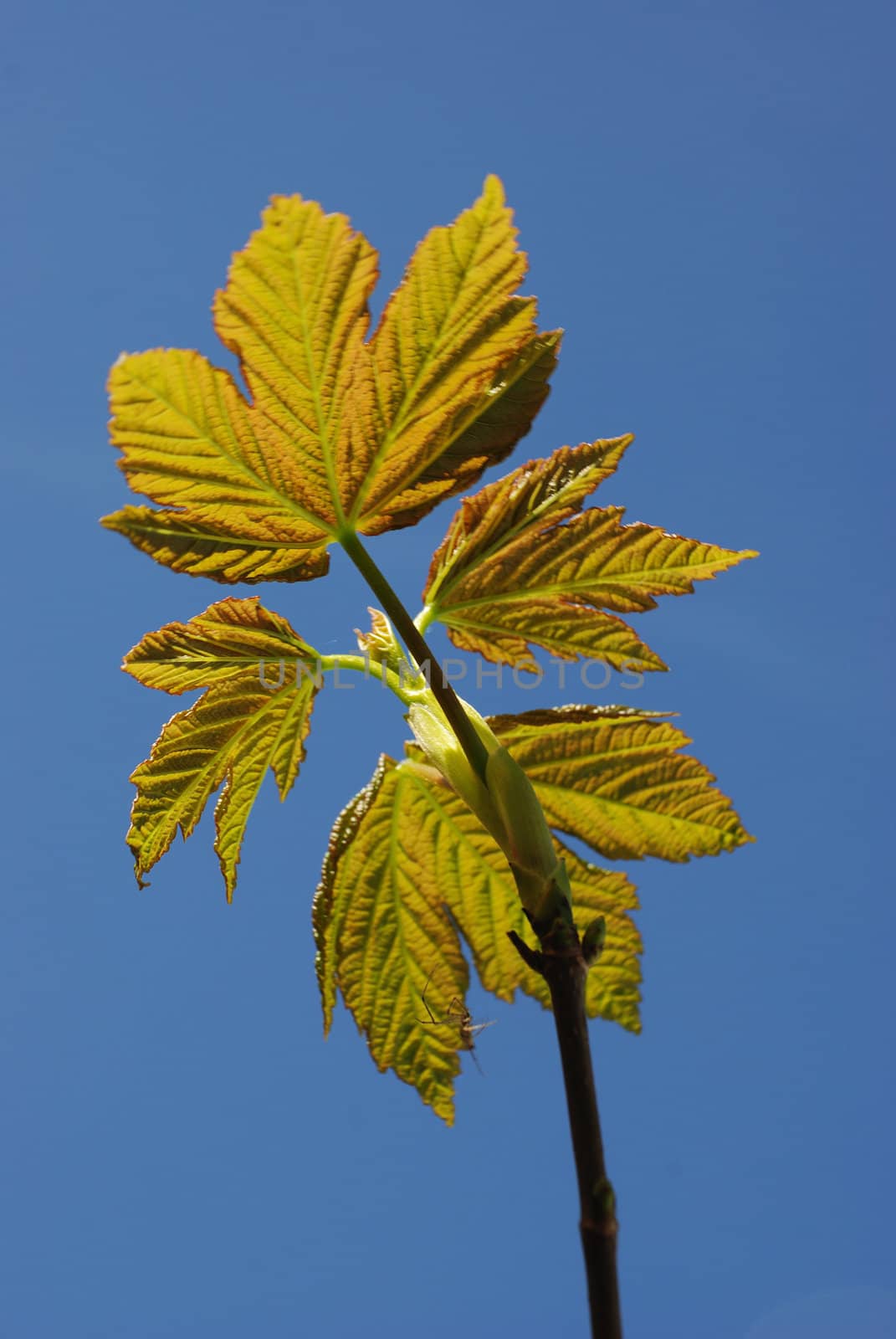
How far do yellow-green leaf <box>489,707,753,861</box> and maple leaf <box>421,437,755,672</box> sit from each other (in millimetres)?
87

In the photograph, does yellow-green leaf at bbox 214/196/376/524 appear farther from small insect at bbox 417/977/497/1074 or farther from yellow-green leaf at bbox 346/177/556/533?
small insect at bbox 417/977/497/1074

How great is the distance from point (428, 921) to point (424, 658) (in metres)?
0.43

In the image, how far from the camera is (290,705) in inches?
48.6

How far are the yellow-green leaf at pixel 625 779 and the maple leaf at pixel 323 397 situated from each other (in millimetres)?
293

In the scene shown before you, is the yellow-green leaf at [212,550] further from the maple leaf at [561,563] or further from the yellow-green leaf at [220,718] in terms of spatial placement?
the maple leaf at [561,563]

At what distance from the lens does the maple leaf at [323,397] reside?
39.0 inches

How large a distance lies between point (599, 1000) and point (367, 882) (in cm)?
31

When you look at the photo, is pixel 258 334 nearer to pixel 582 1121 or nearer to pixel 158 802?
pixel 158 802

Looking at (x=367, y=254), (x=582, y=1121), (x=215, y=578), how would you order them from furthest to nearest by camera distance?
(x=215, y=578) < (x=367, y=254) < (x=582, y=1121)

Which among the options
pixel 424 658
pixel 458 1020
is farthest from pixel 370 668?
pixel 458 1020

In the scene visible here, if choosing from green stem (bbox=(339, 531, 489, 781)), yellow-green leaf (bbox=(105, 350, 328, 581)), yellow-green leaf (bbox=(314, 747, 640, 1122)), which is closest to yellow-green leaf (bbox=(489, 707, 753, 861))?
yellow-green leaf (bbox=(314, 747, 640, 1122))

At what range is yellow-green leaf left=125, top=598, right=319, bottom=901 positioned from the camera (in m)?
1.18

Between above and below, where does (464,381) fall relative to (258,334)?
below

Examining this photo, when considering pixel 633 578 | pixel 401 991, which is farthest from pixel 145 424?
pixel 401 991
